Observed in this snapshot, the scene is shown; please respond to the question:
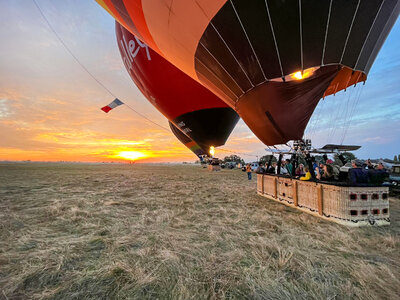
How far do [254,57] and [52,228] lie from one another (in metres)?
6.03

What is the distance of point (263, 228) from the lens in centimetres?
393

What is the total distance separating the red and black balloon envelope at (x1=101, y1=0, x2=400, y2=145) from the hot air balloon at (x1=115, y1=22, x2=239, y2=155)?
699cm

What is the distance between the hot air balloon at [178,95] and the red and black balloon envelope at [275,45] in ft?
22.9

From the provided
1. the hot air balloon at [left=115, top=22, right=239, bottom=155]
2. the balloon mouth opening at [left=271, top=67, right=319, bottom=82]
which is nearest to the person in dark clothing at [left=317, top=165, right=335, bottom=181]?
the balloon mouth opening at [left=271, top=67, right=319, bottom=82]

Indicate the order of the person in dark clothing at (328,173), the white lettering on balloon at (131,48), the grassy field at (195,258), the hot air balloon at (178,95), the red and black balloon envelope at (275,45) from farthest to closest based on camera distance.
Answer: the hot air balloon at (178,95)
the white lettering on balloon at (131,48)
the person in dark clothing at (328,173)
the red and black balloon envelope at (275,45)
the grassy field at (195,258)

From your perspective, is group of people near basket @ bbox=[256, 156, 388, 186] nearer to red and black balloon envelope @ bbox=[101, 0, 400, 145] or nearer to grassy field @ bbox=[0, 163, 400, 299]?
grassy field @ bbox=[0, 163, 400, 299]

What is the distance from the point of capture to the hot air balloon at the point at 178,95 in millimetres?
13078

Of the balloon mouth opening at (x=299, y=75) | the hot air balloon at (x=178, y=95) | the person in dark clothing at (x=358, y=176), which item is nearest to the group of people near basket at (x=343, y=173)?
the person in dark clothing at (x=358, y=176)

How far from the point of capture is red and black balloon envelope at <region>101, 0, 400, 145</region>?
364 cm

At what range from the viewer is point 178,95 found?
46.5 feet

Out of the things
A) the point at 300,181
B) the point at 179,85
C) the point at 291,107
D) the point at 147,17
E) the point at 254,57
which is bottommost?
the point at 300,181

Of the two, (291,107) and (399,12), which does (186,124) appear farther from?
(399,12)

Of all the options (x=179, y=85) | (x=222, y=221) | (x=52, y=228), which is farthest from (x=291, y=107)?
(x=179, y=85)

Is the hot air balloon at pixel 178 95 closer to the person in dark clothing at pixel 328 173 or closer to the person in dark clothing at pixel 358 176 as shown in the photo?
the person in dark clothing at pixel 328 173
